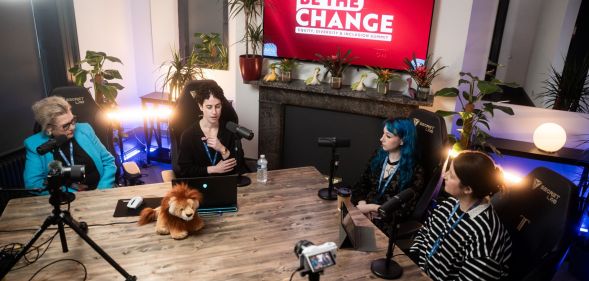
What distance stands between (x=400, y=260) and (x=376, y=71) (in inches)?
89.4

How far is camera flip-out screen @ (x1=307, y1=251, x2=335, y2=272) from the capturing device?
108cm

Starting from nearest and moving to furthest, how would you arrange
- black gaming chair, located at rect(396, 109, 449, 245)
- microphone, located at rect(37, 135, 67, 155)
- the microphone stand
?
the microphone stand
microphone, located at rect(37, 135, 67, 155)
black gaming chair, located at rect(396, 109, 449, 245)

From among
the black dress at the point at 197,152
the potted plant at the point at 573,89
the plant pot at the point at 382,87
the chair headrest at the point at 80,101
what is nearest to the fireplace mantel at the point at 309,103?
the plant pot at the point at 382,87

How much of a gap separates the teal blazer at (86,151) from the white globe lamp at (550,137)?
11.0ft

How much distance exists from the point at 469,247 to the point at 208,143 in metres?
1.70

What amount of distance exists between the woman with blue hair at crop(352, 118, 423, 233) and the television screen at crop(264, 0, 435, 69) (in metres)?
1.36

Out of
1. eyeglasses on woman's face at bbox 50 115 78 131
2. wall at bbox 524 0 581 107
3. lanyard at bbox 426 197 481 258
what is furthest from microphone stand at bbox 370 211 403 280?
wall at bbox 524 0 581 107

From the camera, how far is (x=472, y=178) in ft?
5.85

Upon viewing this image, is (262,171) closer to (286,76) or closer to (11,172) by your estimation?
(286,76)

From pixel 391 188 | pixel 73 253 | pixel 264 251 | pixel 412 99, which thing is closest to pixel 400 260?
pixel 264 251

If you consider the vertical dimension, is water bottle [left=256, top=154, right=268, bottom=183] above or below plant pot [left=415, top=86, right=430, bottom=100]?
below

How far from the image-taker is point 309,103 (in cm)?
401

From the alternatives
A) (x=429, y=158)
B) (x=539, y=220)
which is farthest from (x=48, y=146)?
(x=539, y=220)

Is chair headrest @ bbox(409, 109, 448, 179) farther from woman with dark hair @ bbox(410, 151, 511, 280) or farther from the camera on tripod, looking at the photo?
the camera on tripod
